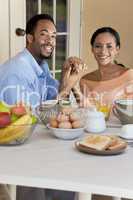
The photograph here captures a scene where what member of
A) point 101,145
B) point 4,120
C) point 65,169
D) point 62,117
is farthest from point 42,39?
point 65,169

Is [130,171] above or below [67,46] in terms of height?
below

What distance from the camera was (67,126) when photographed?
1524 millimetres

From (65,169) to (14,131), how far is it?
299mm

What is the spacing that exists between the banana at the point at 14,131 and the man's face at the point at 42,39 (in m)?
0.97

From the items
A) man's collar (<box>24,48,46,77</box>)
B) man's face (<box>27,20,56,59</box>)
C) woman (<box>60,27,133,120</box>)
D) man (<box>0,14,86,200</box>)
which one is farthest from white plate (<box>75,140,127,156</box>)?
man's face (<box>27,20,56,59</box>)

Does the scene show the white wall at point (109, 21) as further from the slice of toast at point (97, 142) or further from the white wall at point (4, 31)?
the slice of toast at point (97, 142)

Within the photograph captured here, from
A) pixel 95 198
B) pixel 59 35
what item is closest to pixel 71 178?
pixel 95 198

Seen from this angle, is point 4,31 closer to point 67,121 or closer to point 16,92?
point 16,92

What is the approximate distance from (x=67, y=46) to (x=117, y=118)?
2106 mm

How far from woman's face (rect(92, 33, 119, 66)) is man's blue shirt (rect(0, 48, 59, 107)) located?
321 millimetres

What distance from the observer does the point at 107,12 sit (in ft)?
13.4

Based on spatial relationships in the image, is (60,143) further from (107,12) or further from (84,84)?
(107,12)

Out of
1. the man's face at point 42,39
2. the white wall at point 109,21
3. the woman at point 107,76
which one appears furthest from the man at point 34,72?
the white wall at point 109,21

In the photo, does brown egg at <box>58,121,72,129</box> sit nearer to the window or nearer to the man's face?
the man's face
